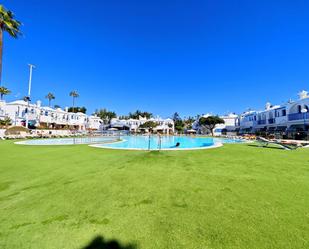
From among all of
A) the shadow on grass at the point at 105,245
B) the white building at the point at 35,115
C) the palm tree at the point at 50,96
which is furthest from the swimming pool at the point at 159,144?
the palm tree at the point at 50,96

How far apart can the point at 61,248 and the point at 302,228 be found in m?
3.37

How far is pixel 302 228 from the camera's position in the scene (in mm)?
2393

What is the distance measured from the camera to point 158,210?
120 inches

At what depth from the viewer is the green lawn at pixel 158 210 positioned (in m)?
2.24

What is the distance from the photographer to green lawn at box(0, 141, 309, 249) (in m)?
2.24

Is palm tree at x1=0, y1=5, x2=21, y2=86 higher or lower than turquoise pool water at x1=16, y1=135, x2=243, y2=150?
higher

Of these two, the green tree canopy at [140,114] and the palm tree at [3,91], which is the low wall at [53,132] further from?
the green tree canopy at [140,114]

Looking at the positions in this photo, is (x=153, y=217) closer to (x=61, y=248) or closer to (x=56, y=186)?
(x=61, y=248)

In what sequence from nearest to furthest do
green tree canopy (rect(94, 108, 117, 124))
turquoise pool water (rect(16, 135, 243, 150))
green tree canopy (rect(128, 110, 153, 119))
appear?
turquoise pool water (rect(16, 135, 243, 150)) < green tree canopy (rect(94, 108, 117, 124)) < green tree canopy (rect(128, 110, 153, 119))

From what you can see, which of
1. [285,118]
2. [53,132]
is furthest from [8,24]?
[285,118]

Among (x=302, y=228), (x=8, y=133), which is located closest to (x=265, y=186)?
(x=302, y=228)

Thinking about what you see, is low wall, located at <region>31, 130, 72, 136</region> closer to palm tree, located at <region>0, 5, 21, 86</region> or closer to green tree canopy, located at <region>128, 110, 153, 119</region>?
palm tree, located at <region>0, 5, 21, 86</region>

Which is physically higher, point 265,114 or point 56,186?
point 265,114

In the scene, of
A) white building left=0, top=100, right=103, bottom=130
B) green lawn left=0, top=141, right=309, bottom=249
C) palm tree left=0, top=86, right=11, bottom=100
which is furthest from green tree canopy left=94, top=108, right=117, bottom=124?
green lawn left=0, top=141, right=309, bottom=249
